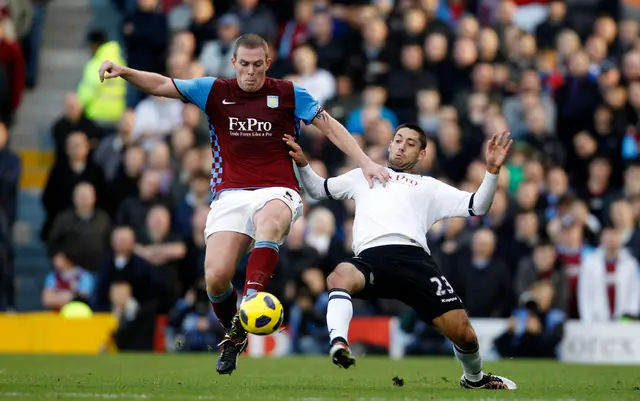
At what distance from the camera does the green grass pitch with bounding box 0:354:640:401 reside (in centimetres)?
929

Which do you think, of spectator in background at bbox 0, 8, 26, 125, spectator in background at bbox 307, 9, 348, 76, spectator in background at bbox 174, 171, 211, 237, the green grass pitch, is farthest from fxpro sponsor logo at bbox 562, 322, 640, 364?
spectator in background at bbox 0, 8, 26, 125

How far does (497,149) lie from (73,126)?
11692mm

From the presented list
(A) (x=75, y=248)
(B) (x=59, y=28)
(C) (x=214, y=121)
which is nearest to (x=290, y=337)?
(A) (x=75, y=248)

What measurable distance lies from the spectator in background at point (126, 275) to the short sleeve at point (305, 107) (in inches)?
309

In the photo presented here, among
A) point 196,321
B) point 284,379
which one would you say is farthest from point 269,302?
point 196,321

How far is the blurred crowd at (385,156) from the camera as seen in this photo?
1766 centimetres

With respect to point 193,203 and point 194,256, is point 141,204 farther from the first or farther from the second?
point 194,256

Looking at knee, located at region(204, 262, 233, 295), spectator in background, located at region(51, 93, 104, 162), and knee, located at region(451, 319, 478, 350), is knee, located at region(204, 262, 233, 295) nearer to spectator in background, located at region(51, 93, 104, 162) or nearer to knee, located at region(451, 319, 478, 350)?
knee, located at region(451, 319, 478, 350)

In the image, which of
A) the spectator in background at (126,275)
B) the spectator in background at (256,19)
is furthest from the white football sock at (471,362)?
the spectator in background at (256,19)

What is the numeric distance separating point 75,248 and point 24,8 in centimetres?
553

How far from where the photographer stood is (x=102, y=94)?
2208 cm

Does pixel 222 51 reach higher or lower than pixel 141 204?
higher

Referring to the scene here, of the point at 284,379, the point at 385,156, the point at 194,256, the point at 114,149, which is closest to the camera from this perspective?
the point at 284,379

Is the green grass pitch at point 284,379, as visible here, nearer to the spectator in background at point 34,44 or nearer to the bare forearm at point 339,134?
the bare forearm at point 339,134
